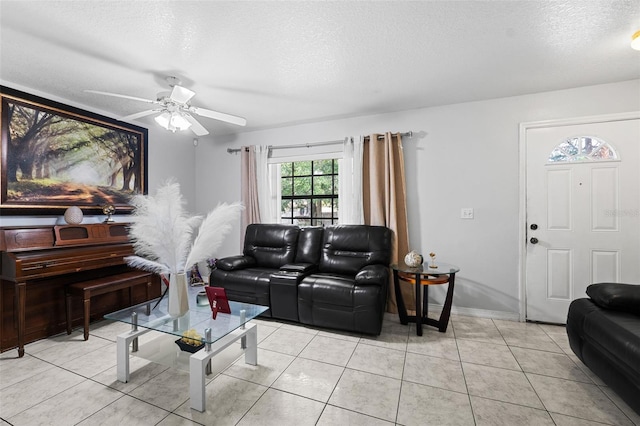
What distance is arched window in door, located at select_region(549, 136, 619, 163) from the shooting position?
2695 millimetres

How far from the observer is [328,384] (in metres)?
1.88

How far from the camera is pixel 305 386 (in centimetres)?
186

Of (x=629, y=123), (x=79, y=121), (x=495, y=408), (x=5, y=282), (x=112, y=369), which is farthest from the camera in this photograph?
(x=79, y=121)

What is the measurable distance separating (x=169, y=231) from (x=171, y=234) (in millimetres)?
25

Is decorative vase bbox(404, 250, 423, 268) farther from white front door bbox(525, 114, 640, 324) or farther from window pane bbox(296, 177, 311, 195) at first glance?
window pane bbox(296, 177, 311, 195)

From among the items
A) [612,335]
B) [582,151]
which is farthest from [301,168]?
[612,335]

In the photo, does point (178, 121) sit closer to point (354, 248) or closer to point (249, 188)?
point (249, 188)

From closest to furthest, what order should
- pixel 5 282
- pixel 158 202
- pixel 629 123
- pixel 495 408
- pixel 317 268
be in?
pixel 495 408 → pixel 158 202 → pixel 5 282 → pixel 629 123 → pixel 317 268

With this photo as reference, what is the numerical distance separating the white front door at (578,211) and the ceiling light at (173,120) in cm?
344

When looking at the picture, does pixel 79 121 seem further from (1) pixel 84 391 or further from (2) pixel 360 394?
(2) pixel 360 394

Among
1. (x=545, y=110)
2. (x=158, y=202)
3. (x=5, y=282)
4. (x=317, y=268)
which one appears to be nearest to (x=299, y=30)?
(x=158, y=202)

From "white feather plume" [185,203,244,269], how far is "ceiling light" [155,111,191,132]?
4.00 feet

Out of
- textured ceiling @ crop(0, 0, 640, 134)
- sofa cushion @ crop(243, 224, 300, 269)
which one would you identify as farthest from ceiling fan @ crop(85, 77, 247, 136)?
sofa cushion @ crop(243, 224, 300, 269)

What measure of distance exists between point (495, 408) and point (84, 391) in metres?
2.56
